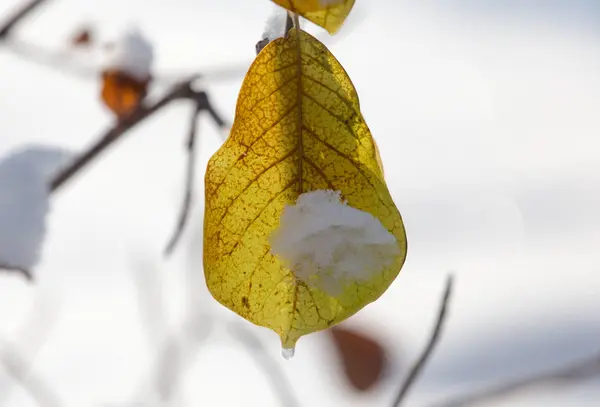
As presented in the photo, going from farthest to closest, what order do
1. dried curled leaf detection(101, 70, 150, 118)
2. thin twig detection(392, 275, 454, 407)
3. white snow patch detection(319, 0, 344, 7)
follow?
dried curled leaf detection(101, 70, 150, 118), thin twig detection(392, 275, 454, 407), white snow patch detection(319, 0, 344, 7)

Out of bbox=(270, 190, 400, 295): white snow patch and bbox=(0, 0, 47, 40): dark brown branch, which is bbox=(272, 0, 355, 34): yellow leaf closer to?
bbox=(270, 190, 400, 295): white snow patch

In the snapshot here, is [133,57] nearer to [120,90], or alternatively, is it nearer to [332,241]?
[120,90]

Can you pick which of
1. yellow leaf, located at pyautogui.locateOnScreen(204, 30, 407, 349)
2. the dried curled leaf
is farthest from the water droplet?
the dried curled leaf

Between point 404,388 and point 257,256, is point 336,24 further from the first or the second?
point 404,388

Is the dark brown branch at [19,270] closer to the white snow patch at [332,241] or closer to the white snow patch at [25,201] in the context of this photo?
the white snow patch at [25,201]

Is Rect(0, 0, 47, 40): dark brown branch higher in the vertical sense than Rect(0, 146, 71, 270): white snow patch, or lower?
higher

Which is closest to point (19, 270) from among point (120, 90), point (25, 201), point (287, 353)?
point (25, 201)
